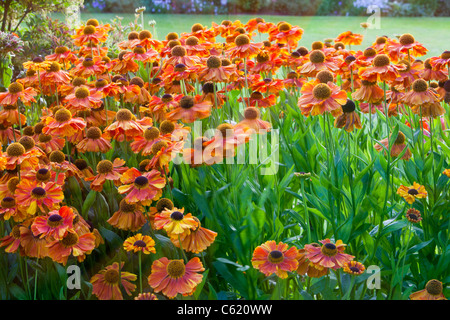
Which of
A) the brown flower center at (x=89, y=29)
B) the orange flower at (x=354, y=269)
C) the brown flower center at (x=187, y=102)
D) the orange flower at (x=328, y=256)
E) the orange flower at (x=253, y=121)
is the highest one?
the brown flower center at (x=89, y=29)

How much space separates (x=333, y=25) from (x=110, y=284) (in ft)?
36.8

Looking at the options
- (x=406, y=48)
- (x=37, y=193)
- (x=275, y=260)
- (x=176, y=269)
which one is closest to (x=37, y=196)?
(x=37, y=193)

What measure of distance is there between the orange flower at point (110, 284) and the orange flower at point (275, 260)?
0.36m

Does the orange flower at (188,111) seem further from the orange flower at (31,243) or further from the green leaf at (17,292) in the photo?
the green leaf at (17,292)

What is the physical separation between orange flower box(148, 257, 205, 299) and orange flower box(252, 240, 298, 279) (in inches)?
5.8

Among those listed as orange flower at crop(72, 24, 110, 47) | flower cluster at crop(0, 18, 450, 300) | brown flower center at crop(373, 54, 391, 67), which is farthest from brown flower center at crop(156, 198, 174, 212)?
orange flower at crop(72, 24, 110, 47)

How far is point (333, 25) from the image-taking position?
1162 centimetres

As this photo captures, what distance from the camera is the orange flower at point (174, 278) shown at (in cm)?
117

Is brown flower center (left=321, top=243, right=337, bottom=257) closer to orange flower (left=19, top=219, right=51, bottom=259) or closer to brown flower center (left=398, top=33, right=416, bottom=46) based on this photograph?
orange flower (left=19, top=219, right=51, bottom=259)

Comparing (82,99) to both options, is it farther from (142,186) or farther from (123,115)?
(142,186)

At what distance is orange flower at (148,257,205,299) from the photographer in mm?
1167

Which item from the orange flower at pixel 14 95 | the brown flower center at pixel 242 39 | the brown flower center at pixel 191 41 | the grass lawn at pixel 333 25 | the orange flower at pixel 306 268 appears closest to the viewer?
the orange flower at pixel 306 268

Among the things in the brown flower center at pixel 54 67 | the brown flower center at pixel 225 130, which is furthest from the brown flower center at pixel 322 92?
the brown flower center at pixel 54 67

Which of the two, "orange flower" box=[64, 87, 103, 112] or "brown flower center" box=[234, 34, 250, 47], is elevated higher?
"brown flower center" box=[234, 34, 250, 47]
